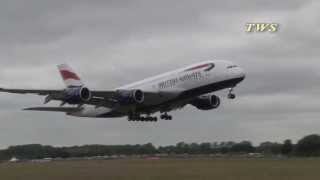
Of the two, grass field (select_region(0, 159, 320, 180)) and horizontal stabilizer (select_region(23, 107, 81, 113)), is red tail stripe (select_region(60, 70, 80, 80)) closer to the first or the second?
horizontal stabilizer (select_region(23, 107, 81, 113))

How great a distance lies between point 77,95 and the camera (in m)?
60.2

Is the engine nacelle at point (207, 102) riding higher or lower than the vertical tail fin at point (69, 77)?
lower

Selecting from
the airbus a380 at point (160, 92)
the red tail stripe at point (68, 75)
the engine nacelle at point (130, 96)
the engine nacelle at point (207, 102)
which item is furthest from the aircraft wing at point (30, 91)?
the red tail stripe at point (68, 75)

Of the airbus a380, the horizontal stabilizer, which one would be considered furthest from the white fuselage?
the horizontal stabilizer

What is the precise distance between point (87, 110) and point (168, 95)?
12837 millimetres

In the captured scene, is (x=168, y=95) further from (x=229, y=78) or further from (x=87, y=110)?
(x=87, y=110)

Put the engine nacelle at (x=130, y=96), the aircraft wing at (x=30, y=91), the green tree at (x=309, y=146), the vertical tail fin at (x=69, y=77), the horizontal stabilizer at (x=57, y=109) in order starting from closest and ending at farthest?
1. the aircraft wing at (x=30, y=91)
2. the engine nacelle at (x=130, y=96)
3. the horizontal stabilizer at (x=57, y=109)
4. the vertical tail fin at (x=69, y=77)
5. the green tree at (x=309, y=146)

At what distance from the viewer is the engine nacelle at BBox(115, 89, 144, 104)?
61.8 metres

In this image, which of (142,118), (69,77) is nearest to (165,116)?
(142,118)

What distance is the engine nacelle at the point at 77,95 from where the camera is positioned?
6025cm

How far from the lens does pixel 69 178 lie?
5041 cm

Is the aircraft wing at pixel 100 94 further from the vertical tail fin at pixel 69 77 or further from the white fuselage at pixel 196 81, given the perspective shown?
the vertical tail fin at pixel 69 77

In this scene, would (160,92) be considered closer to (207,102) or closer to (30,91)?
(207,102)

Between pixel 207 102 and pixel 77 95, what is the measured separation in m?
13.7
